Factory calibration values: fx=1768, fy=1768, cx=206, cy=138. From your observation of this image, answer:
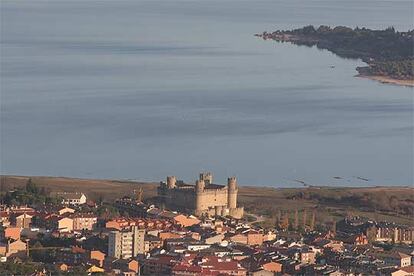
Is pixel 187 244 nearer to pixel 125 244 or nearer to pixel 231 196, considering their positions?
pixel 125 244

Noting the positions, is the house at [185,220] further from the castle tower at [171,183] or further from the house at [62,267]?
the house at [62,267]

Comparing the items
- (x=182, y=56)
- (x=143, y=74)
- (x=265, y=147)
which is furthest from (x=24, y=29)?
(x=265, y=147)

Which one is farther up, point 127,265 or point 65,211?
point 65,211

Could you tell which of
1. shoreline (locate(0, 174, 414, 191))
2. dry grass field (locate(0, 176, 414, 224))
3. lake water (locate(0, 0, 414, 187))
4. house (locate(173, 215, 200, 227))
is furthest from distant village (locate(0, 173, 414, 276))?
lake water (locate(0, 0, 414, 187))

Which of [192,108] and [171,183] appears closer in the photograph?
[171,183]

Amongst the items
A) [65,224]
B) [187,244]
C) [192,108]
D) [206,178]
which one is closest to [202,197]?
[206,178]

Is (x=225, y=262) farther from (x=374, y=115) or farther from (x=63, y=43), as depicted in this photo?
(x=63, y=43)

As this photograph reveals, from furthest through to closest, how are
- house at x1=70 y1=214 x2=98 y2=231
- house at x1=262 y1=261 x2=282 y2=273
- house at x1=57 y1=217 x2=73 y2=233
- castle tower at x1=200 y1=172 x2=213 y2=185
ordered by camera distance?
castle tower at x1=200 y1=172 x2=213 y2=185
house at x1=70 y1=214 x2=98 y2=231
house at x1=57 y1=217 x2=73 y2=233
house at x1=262 y1=261 x2=282 y2=273

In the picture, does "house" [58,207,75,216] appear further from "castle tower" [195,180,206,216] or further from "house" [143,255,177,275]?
"house" [143,255,177,275]
